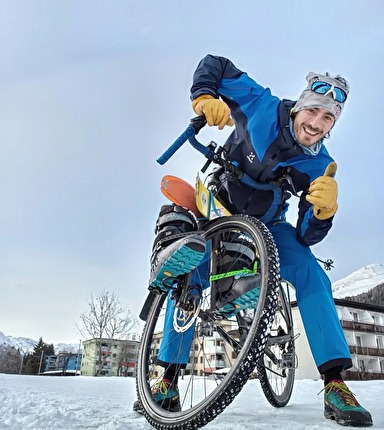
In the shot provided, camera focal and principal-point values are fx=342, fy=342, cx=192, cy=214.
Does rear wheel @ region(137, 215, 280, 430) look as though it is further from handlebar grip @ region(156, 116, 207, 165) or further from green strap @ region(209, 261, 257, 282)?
handlebar grip @ region(156, 116, 207, 165)

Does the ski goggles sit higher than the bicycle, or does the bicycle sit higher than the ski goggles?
the ski goggles

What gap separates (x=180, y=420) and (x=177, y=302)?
2.55ft

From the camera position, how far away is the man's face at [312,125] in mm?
2119

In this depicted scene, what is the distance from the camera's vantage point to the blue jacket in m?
2.24

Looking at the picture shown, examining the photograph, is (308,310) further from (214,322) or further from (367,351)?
(367,351)

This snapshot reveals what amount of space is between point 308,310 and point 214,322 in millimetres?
554

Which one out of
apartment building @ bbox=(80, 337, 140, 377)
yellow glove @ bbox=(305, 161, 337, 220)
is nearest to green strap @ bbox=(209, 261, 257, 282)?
yellow glove @ bbox=(305, 161, 337, 220)

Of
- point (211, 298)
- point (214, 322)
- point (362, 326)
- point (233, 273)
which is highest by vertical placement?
point (362, 326)

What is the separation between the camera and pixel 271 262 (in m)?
1.48

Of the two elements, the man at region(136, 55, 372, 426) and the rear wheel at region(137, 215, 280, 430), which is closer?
the rear wheel at region(137, 215, 280, 430)

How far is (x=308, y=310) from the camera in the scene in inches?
78.7

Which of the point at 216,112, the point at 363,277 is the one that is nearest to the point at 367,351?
the point at 216,112

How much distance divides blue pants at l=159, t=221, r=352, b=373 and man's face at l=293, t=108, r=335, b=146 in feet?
1.98

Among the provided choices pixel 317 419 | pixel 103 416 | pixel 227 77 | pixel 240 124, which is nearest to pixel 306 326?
pixel 317 419
